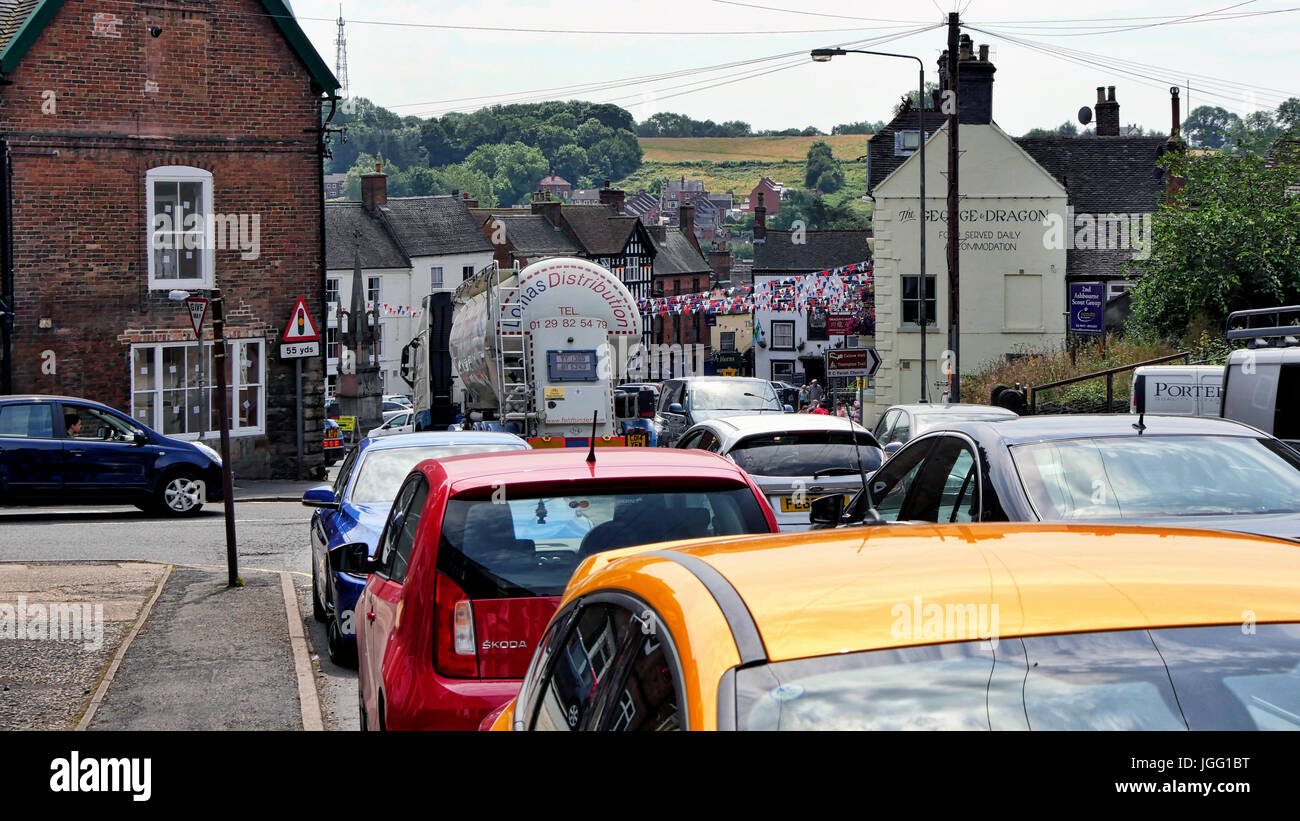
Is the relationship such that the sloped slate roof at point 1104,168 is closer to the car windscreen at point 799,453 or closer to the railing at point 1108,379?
the railing at point 1108,379

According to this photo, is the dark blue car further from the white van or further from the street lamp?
the white van

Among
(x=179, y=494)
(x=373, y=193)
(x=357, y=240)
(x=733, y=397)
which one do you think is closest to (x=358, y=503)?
(x=179, y=494)

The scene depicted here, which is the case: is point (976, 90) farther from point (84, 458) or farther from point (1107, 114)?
point (84, 458)

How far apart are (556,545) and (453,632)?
68 cm

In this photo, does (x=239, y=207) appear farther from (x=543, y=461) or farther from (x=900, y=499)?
(x=543, y=461)

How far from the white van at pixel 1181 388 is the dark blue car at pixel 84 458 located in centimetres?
1335

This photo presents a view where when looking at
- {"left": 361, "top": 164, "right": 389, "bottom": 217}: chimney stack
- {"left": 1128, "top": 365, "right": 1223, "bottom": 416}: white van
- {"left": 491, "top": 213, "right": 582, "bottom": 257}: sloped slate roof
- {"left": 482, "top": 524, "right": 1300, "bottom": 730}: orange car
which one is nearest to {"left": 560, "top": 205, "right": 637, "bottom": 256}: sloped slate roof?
{"left": 491, "top": 213, "right": 582, "bottom": 257}: sloped slate roof

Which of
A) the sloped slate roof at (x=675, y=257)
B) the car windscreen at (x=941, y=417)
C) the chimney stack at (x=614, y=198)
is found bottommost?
the car windscreen at (x=941, y=417)

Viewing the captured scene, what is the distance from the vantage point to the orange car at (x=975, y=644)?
262 centimetres

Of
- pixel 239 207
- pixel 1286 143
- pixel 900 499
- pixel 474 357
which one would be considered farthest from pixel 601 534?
pixel 1286 143

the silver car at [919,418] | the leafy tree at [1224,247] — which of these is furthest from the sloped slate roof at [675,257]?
the silver car at [919,418]

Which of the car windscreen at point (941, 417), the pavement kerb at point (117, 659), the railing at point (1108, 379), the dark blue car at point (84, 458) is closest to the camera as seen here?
the pavement kerb at point (117, 659)
